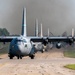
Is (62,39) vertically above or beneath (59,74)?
above

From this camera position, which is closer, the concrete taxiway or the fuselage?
the concrete taxiway

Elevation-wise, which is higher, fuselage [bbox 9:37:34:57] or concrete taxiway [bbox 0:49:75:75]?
fuselage [bbox 9:37:34:57]

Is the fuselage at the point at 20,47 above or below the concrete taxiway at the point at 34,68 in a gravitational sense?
above

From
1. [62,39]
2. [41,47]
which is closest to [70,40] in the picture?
[62,39]

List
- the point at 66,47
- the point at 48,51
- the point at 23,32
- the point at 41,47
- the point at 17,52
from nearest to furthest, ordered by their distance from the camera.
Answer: the point at 17,52, the point at 23,32, the point at 41,47, the point at 48,51, the point at 66,47

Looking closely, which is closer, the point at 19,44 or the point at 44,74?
the point at 44,74

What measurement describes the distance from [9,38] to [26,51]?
1388 centimetres

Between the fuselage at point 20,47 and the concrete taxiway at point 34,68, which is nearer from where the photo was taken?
the concrete taxiway at point 34,68

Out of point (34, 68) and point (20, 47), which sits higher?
point (20, 47)

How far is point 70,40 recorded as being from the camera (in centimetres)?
7519

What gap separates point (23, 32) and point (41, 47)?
49283mm

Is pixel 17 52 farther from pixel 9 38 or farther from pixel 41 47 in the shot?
pixel 41 47

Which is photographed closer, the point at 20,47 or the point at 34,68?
the point at 20,47

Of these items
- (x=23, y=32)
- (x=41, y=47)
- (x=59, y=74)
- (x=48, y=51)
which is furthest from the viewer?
(x=48, y=51)
